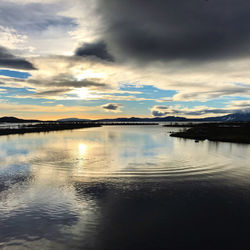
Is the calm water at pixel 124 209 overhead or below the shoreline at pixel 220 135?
below

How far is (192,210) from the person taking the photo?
16234 millimetres

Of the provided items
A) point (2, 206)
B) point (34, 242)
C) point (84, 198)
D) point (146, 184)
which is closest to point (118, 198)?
point (84, 198)

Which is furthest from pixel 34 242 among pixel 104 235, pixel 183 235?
pixel 183 235

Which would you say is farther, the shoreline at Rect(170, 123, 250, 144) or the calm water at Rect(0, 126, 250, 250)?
the shoreline at Rect(170, 123, 250, 144)

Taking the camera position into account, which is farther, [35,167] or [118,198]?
[35,167]

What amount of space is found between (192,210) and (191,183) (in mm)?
7036

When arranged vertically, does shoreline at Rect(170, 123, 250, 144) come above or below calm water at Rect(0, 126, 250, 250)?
above

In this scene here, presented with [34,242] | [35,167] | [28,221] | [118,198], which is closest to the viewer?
[34,242]

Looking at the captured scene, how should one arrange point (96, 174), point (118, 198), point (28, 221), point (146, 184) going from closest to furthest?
point (28, 221)
point (118, 198)
point (146, 184)
point (96, 174)

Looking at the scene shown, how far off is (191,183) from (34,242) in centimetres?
1739

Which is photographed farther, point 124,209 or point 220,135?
point 220,135

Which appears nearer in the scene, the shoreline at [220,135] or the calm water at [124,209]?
the calm water at [124,209]

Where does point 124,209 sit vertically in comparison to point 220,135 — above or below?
below

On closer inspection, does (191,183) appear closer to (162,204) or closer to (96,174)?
(162,204)
